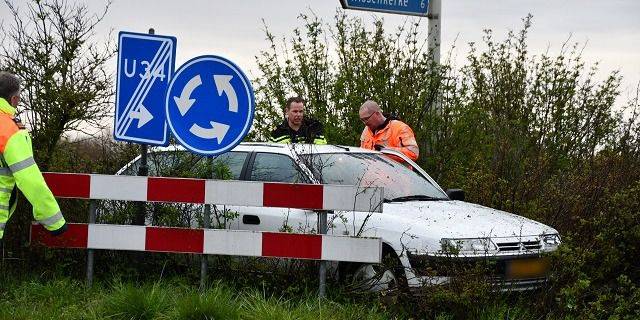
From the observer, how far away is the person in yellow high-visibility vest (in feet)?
25.2

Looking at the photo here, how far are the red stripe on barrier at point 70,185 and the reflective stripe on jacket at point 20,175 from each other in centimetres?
46

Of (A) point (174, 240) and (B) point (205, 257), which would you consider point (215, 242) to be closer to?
(B) point (205, 257)

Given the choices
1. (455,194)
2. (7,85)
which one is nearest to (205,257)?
(7,85)

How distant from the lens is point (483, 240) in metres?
8.34

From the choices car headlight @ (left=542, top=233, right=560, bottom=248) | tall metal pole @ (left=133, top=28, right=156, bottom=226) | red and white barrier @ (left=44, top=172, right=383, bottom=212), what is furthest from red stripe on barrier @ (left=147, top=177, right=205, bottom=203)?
car headlight @ (left=542, top=233, right=560, bottom=248)

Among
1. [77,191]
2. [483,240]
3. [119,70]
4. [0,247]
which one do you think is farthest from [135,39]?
[483,240]

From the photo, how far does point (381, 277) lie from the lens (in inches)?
317

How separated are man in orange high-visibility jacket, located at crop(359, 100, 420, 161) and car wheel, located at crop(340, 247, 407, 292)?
3.61 meters

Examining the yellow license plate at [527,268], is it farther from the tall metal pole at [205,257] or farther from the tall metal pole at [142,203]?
the tall metal pole at [142,203]

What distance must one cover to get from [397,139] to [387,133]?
156mm

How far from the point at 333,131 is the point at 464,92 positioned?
6.26 ft

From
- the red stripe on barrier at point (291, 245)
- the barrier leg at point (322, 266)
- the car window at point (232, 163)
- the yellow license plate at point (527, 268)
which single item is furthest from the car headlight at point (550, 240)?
the car window at point (232, 163)

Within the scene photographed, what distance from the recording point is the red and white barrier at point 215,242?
25.7 feet

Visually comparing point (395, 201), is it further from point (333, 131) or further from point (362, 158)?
point (333, 131)
